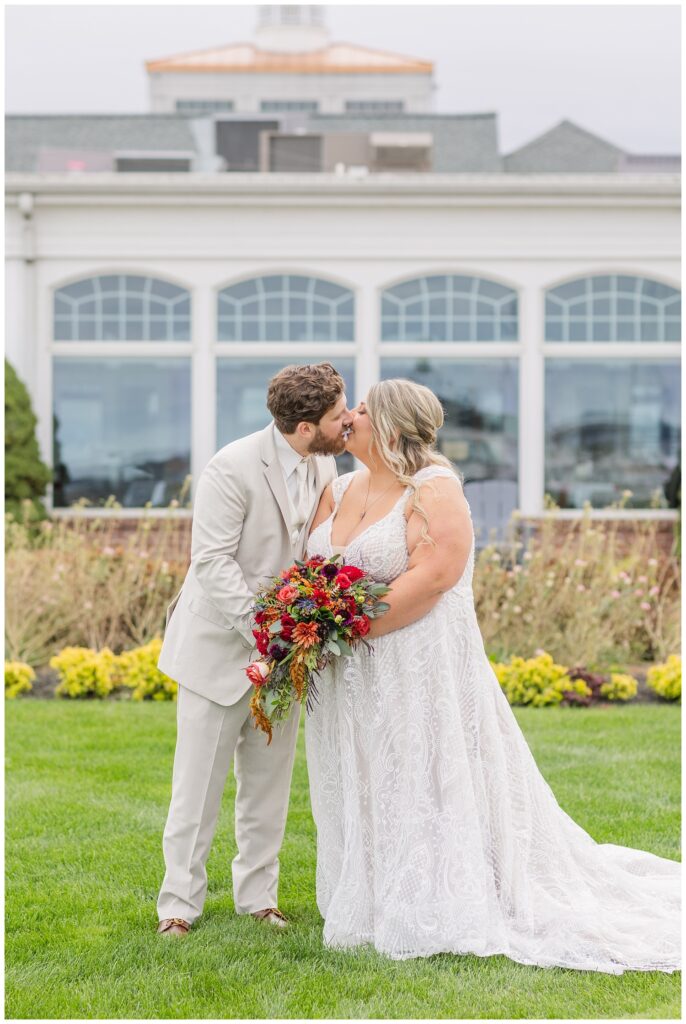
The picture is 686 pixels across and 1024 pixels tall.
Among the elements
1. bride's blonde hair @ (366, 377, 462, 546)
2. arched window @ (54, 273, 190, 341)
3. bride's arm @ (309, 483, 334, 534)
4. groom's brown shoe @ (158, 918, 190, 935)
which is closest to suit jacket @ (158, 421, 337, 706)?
bride's arm @ (309, 483, 334, 534)

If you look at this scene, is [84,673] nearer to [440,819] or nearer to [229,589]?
[229,589]

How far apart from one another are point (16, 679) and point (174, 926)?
452cm

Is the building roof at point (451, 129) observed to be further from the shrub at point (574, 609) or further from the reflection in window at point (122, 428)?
the shrub at point (574, 609)

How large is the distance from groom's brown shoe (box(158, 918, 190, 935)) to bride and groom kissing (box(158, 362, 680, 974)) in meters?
0.01

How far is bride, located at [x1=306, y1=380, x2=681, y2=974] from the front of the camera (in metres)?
4.02

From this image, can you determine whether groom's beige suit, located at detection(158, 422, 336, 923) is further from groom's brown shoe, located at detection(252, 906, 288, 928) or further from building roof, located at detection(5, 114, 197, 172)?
building roof, located at detection(5, 114, 197, 172)

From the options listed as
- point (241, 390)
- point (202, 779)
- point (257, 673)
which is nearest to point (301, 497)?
point (257, 673)

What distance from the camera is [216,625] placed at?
4.26 m

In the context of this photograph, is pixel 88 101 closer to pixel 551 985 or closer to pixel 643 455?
pixel 643 455

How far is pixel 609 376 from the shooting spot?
44.5ft

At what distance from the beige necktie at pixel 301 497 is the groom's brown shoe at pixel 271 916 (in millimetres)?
1511

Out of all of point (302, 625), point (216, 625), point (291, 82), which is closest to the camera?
point (302, 625)

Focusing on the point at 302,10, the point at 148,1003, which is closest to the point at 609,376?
the point at 148,1003

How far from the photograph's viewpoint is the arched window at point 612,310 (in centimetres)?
1352
